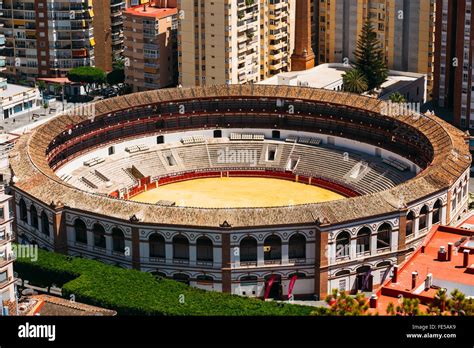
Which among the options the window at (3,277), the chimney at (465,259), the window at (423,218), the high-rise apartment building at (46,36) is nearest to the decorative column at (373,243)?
the window at (423,218)

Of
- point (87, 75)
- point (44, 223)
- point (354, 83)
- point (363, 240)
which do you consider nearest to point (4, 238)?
point (44, 223)

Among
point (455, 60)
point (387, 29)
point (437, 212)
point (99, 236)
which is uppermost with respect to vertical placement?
point (387, 29)

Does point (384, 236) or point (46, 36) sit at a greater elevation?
point (46, 36)

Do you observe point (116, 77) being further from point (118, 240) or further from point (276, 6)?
point (118, 240)

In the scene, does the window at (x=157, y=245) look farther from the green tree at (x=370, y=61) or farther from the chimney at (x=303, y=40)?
the chimney at (x=303, y=40)

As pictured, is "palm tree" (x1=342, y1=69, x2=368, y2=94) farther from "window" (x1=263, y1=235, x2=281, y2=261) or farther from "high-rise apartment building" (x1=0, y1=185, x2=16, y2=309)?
"high-rise apartment building" (x1=0, y1=185, x2=16, y2=309)

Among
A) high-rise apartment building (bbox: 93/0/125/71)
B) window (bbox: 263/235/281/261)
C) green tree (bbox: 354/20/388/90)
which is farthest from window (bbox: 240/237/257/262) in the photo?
high-rise apartment building (bbox: 93/0/125/71)

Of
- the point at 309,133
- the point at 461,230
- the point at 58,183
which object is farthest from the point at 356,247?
the point at 309,133
